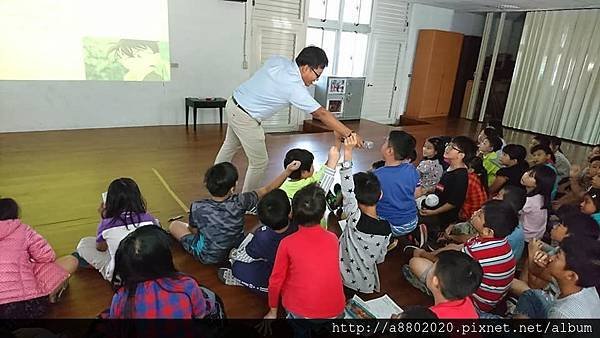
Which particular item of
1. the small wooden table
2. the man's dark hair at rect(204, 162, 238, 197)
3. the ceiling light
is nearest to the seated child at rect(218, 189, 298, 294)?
the man's dark hair at rect(204, 162, 238, 197)

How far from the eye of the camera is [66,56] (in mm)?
5000

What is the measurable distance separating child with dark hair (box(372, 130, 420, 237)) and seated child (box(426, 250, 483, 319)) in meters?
1.05

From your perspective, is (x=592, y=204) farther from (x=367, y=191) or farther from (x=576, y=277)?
(x=367, y=191)

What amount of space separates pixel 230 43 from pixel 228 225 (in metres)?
4.59

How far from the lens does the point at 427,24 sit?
8445 mm

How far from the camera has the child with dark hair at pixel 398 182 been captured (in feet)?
7.86

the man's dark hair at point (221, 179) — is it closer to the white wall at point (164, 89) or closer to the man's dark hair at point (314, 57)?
the man's dark hair at point (314, 57)

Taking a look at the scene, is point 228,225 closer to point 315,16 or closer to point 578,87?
point 315,16

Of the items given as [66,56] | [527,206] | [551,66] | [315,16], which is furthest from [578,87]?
[66,56]

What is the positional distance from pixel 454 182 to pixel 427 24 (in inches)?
269

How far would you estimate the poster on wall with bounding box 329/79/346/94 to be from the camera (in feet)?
23.8

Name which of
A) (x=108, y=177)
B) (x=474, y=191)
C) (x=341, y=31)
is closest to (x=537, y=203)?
(x=474, y=191)

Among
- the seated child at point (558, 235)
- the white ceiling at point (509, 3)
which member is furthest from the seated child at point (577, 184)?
the white ceiling at point (509, 3)

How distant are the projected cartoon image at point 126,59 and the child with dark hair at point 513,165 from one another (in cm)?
462
